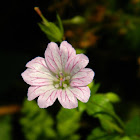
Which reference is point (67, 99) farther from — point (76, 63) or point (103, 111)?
point (103, 111)

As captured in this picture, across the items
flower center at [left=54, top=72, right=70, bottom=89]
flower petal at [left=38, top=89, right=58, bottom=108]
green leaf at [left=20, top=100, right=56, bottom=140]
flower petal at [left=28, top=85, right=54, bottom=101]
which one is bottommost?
green leaf at [left=20, top=100, right=56, bottom=140]

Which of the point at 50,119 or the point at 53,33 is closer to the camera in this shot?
the point at 53,33

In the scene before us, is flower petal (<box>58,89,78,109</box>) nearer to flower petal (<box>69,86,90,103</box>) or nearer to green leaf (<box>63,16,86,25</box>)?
flower petal (<box>69,86,90,103</box>)

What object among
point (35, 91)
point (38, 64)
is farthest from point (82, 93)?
point (38, 64)

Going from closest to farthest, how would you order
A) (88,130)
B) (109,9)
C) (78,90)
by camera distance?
(78,90), (88,130), (109,9)

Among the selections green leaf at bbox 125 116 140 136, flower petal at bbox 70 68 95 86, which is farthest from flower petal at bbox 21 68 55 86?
green leaf at bbox 125 116 140 136

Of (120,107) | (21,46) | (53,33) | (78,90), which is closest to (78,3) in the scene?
(21,46)

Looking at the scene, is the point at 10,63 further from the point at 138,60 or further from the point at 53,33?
the point at 138,60
